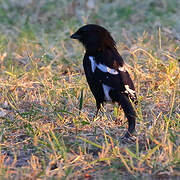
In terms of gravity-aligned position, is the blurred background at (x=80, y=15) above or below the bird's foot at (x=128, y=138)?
above

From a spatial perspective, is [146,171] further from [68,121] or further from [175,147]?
[68,121]

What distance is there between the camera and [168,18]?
709 cm

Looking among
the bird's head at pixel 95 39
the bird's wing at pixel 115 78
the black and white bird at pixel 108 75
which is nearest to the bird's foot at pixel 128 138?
the black and white bird at pixel 108 75

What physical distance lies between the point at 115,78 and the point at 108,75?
61 mm

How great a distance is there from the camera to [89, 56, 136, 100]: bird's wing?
368 cm

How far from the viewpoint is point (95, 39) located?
398 centimetres

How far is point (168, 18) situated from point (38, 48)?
2.26 metres

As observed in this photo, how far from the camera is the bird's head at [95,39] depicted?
12.9 feet

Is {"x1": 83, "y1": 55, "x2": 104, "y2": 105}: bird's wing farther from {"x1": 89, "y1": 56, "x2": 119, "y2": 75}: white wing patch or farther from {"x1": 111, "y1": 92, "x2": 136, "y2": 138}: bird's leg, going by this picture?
{"x1": 111, "y1": 92, "x2": 136, "y2": 138}: bird's leg

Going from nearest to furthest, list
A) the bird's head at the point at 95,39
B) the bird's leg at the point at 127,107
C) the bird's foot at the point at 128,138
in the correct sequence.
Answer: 1. the bird's foot at the point at 128,138
2. the bird's leg at the point at 127,107
3. the bird's head at the point at 95,39

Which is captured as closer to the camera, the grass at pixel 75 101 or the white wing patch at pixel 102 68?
the grass at pixel 75 101

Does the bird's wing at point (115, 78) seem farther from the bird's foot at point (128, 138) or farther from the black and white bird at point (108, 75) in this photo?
the bird's foot at point (128, 138)

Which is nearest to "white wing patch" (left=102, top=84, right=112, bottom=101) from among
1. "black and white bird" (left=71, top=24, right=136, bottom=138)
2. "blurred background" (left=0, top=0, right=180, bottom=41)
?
"black and white bird" (left=71, top=24, right=136, bottom=138)

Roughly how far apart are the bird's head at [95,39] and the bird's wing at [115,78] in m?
0.23
